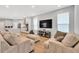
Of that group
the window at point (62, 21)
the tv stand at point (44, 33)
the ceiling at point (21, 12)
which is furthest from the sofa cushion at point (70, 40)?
the ceiling at point (21, 12)

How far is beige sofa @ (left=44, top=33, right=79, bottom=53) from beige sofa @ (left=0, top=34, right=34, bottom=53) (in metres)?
0.38

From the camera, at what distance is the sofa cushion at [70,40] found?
7.93ft

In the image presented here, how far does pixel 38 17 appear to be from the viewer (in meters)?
2.54

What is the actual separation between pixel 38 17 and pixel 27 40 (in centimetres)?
60

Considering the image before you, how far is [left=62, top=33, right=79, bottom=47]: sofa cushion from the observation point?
7.93 feet

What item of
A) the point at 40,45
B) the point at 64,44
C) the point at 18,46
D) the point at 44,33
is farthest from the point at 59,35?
the point at 18,46

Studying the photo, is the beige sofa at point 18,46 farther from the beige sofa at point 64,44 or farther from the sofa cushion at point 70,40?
the sofa cushion at point 70,40

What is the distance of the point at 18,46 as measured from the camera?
2.28m

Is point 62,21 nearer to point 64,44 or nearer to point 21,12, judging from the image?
point 64,44

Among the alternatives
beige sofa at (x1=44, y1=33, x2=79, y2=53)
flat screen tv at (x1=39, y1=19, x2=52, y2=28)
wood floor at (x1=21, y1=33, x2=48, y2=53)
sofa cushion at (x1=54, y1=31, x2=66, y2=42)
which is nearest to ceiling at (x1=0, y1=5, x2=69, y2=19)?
flat screen tv at (x1=39, y1=19, x2=52, y2=28)

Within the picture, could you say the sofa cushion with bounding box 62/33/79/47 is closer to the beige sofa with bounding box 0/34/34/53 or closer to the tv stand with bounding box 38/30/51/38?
the tv stand with bounding box 38/30/51/38

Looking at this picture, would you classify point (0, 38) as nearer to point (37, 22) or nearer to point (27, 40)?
point (27, 40)

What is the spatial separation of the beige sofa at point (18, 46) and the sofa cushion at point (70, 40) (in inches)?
29.9
